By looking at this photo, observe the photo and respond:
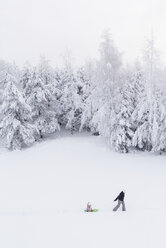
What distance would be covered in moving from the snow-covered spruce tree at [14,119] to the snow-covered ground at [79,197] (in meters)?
1.54

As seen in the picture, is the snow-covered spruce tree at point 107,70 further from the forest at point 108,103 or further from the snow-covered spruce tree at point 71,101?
the snow-covered spruce tree at point 71,101

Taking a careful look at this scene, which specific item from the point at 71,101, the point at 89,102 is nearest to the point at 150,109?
the point at 89,102

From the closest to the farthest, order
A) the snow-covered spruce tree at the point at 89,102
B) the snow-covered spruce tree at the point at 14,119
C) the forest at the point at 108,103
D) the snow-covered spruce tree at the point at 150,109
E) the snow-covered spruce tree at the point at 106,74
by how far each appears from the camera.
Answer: the snow-covered spruce tree at the point at 150,109, the forest at the point at 108,103, the snow-covered spruce tree at the point at 106,74, the snow-covered spruce tree at the point at 89,102, the snow-covered spruce tree at the point at 14,119

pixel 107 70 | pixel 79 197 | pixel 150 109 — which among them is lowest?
pixel 79 197

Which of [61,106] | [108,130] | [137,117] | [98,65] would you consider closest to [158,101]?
[137,117]

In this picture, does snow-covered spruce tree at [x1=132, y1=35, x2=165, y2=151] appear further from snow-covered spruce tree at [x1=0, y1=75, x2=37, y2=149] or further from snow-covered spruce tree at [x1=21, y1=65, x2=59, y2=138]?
snow-covered spruce tree at [x1=0, y1=75, x2=37, y2=149]

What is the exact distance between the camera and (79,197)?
591 inches

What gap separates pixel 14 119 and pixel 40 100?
4.37m

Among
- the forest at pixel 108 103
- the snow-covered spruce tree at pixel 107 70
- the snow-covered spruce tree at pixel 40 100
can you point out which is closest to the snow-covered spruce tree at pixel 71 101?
the forest at pixel 108 103

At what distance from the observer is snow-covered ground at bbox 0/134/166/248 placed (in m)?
9.66

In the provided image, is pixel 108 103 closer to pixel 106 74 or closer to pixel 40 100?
pixel 106 74

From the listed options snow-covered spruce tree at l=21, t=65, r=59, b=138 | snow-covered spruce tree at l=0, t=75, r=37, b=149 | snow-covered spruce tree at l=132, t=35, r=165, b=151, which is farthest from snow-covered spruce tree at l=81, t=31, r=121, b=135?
snow-covered spruce tree at l=0, t=75, r=37, b=149

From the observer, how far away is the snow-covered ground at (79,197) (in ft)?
31.7

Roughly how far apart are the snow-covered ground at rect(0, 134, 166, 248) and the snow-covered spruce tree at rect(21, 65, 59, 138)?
3828 millimetres
